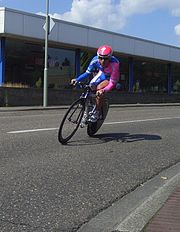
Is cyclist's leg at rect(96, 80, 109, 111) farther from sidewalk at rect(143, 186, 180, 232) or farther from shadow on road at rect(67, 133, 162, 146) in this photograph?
sidewalk at rect(143, 186, 180, 232)

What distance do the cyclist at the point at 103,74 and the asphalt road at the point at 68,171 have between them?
39.2 inches

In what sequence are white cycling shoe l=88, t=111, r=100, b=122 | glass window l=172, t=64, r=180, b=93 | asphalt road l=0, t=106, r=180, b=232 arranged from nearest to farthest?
asphalt road l=0, t=106, r=180, b=232 < white cycling shoe l=88, t=111, r=100, b=122 < glass window l=172, t=64, r=180, b=93

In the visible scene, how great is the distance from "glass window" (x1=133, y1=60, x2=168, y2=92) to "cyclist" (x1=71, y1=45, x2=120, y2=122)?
32.0 metres

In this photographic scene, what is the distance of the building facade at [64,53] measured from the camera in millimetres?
28797

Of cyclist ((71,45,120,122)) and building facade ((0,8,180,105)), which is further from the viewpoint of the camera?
building facade ((0,8,180,105))

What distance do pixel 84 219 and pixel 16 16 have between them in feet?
78.2

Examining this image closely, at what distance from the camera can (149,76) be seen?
145 feet

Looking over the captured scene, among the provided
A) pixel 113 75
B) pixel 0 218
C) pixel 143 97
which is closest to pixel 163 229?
pixel 0 218

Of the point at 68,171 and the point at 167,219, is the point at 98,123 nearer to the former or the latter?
the point at 68,171

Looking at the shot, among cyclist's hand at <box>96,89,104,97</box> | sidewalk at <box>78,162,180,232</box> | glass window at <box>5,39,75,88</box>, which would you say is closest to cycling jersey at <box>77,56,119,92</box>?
cyclist's hand at <box>96,89,104,97</box>

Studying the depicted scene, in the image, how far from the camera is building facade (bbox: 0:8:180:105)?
28.8 metres

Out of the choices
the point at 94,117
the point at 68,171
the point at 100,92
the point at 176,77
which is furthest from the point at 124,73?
the point at 68,171

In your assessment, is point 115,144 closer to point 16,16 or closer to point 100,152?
point 100,152

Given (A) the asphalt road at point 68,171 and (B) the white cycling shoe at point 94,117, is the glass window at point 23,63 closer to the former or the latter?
(A) the asphalt road at point 68,171
